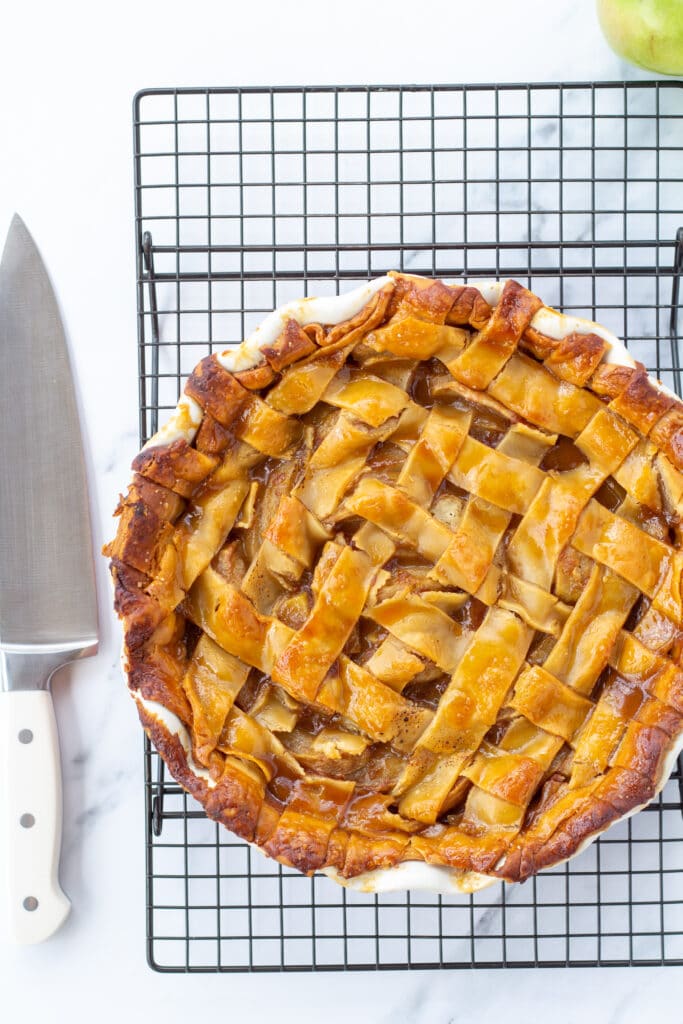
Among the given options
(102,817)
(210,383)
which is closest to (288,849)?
(102,817)

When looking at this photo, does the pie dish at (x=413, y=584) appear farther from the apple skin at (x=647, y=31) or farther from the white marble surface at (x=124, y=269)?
the apple skin at (x=647, y=31)

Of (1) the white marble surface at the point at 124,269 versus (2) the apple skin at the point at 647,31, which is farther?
(1) the white marble surface at the point at 124,269

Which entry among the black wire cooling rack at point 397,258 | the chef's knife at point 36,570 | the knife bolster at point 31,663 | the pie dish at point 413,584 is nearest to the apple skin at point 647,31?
the black wire cooling rack at point 397,258

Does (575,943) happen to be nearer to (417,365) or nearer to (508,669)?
(508,669)

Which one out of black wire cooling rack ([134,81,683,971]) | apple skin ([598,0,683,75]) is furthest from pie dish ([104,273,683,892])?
apple skin ([598,0,683,75])

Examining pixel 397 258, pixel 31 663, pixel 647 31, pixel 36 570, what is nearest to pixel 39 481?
pixel 36 570

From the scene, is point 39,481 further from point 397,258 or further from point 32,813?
point 397,258

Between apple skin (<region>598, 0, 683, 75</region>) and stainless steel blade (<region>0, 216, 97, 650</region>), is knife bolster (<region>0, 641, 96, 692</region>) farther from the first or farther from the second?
apple skin (<region>598, 0, 683, 75</region>)
